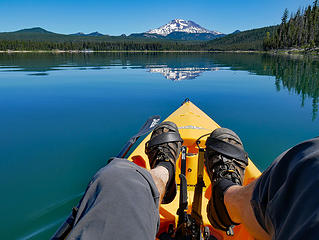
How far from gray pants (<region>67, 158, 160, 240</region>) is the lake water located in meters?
2.28

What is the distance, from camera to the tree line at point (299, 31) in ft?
208

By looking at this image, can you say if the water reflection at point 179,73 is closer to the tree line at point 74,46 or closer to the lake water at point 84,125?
the lake water at point 84,125

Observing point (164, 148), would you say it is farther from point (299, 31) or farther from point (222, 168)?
point (299, 31)

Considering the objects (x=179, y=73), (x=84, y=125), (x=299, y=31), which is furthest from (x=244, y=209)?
(x=299, y=31)

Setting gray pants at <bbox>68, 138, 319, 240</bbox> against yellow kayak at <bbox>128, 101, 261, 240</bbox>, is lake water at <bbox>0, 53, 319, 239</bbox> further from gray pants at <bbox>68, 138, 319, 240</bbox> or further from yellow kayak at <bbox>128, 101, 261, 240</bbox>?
gray pants at <bbox>68, 138, 319, 240</bbox>

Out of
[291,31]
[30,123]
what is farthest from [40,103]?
[291,31]

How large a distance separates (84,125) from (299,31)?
8135 cm

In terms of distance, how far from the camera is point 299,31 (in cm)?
6662

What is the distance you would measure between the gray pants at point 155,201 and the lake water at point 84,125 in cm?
230

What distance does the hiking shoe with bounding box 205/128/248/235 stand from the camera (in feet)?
6.63

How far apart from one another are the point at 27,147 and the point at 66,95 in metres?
6.71

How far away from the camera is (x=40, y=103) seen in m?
9.98

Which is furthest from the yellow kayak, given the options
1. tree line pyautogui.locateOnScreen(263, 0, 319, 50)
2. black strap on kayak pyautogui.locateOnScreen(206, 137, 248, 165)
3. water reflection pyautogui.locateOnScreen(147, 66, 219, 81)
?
tree line pyautogui.locateOnScreen(263, 0, 319, 50)

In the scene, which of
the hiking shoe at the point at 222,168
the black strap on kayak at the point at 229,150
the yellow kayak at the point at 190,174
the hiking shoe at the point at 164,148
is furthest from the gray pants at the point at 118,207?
the black strap on kayak at the point at 229,150
